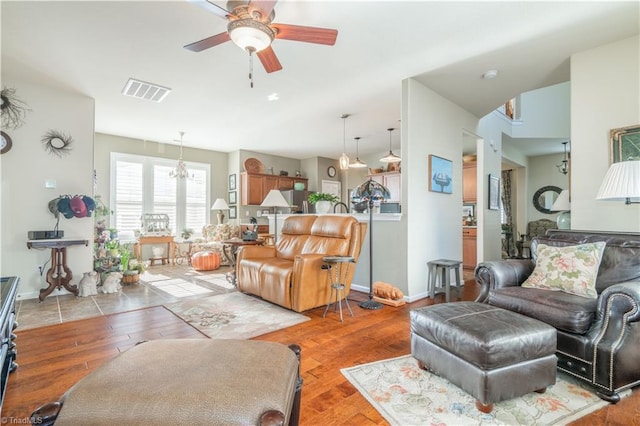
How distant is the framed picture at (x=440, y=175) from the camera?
3969 mm

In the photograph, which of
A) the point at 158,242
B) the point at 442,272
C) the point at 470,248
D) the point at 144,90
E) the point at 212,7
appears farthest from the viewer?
the point at 158,242

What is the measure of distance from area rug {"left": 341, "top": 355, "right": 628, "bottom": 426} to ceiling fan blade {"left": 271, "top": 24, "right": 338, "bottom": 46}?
229cm

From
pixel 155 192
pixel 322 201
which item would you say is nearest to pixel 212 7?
pixel 322 201

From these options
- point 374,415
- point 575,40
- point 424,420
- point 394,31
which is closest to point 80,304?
point 374,415

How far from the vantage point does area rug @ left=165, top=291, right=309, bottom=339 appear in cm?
267

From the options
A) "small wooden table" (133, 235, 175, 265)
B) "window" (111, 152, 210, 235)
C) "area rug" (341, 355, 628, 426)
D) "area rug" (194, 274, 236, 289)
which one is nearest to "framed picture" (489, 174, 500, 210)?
"area rug" (341, 355, 628, 426)

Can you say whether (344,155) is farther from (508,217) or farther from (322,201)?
(508,217)

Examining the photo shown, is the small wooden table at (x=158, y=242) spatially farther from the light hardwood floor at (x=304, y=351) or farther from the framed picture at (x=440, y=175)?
the framed picture at (x=440, y=175)

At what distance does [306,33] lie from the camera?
7.09 ft

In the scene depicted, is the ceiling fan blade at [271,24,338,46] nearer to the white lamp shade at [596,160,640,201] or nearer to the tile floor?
the white lamp shade at [596,160,640,201]

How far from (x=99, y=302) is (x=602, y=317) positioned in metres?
4.66

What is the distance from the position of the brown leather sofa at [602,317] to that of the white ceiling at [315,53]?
1892 mm

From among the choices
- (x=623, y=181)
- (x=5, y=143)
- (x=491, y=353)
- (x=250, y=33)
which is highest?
(x=250, y=33)

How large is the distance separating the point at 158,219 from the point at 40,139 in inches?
120
